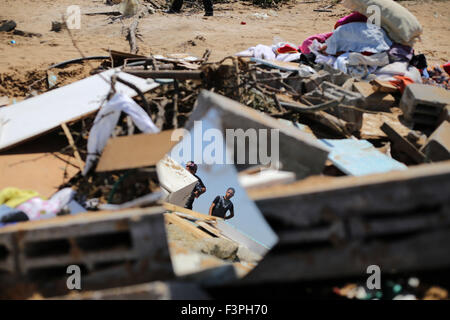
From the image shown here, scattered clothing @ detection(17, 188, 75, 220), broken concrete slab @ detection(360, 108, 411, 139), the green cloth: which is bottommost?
scattered clothing @ detection(17, 188, 75, 220)

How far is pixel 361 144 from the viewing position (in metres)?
3.40

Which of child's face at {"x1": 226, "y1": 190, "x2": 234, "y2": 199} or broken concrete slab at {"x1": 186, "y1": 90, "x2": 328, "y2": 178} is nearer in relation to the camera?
broken concrete slab at {"x1": 186, "y1": 90, "x2": 328, "y2": 178}

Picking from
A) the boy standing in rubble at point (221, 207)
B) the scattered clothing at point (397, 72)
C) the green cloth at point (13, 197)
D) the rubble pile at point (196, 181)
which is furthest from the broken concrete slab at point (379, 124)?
the green cloth at point (13, 197)

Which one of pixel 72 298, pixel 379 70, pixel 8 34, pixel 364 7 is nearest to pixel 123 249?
pixel 72 298

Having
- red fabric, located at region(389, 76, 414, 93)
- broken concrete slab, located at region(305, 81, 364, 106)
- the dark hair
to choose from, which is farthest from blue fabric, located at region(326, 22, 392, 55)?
the dark hair

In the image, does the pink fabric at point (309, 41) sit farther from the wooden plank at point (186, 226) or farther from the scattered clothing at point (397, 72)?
the wooden plank at point (186, 226)

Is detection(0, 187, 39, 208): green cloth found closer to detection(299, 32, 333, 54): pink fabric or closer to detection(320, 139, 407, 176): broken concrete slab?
detection(320, 139, 407, 176): broken concrete slab

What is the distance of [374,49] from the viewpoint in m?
5.95

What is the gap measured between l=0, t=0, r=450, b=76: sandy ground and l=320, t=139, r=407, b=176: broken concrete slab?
193 inches

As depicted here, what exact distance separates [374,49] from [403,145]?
2.90 metres

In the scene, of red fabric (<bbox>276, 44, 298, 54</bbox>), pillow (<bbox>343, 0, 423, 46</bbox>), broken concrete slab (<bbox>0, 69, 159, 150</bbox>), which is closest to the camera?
broken concrete slab (<bbox>0, 69, 159, 150</bbox>)

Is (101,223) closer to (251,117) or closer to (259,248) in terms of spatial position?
(251,117)

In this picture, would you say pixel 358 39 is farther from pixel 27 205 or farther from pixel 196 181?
pixel 27 205

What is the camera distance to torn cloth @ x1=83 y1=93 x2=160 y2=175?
127 inches
